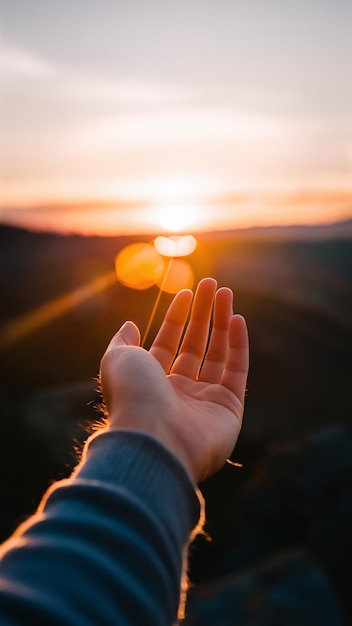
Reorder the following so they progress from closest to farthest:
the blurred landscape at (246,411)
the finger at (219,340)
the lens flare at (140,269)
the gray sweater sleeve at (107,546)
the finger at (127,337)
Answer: the gray sweater sleeve at (107,546) < the finger at (127,337) < the finger at (219,340) < the blurred landscape at (246,411) < the lens flare at (140,269)

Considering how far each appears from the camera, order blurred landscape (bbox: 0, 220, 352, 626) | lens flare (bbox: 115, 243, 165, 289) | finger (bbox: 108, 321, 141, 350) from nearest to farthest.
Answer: finger (bbox: 108, 321, 141, 350) → blurred landscape (bbox: 0, 220, 352, 626) → lens flare (bbox: 115, 243, 165, 289)

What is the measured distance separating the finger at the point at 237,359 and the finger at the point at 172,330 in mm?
234

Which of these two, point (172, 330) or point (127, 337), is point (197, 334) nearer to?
point (172, 330)

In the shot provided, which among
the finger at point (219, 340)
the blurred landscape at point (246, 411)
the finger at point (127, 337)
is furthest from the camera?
the blurred landscape at point (246, 411)

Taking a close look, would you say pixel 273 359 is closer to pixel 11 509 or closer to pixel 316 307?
pixel 316 307

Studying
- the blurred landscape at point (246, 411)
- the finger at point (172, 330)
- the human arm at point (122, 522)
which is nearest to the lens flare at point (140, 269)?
the blurred landscape at point (246, 411)

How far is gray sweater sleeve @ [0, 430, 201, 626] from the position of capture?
891mm

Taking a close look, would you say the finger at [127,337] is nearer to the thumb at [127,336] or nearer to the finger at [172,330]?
the thumb at [127,336]

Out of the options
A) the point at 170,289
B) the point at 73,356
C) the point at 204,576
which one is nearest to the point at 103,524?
the point at 204,576

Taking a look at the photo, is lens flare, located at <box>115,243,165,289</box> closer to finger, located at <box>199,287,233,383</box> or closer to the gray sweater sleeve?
finger, located at <box>199,287,233,383</box>

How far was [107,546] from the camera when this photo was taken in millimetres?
1000

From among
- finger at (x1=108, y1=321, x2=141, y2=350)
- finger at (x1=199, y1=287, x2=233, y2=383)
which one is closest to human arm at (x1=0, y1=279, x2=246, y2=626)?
finger at (x1=108, y1=321, x2=141, y2=350)

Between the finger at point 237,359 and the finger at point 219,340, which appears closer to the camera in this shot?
the finger at point 237,359

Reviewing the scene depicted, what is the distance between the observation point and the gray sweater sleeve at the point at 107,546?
89 centimetres
